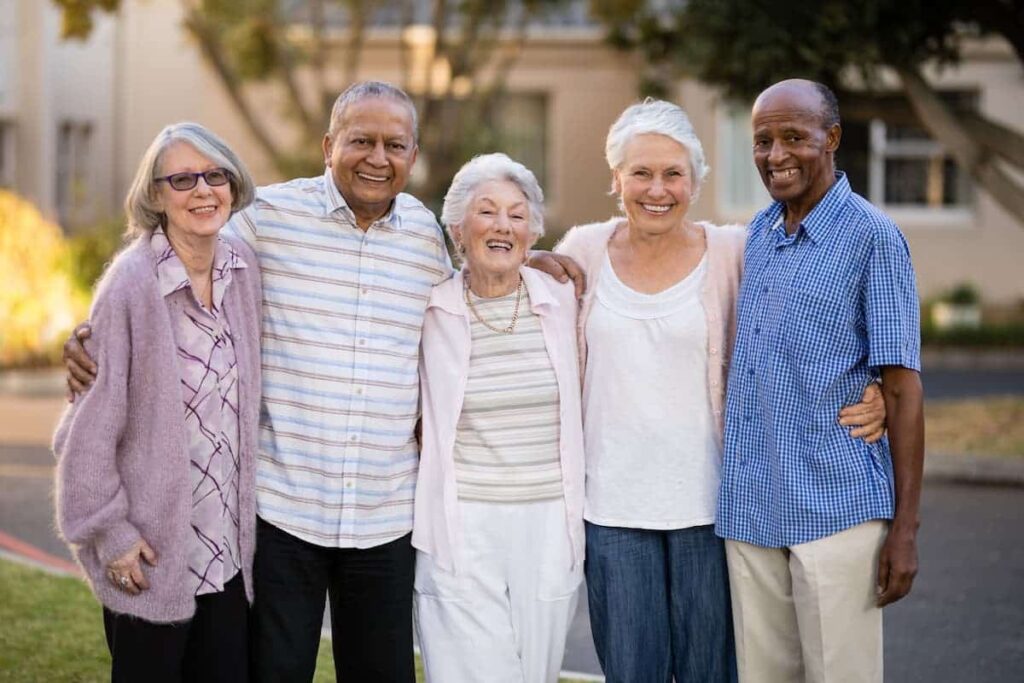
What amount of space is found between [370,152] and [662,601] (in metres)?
1.71

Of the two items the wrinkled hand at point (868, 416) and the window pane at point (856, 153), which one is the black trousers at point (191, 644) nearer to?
the wrinkled hand at point (868, 416)

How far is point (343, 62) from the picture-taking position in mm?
22312

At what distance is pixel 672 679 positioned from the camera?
4516 millimetres

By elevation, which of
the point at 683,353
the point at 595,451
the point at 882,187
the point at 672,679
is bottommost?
the point at 672,679

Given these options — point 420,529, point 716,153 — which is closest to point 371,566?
point 420,529

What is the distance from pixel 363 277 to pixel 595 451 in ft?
3.04

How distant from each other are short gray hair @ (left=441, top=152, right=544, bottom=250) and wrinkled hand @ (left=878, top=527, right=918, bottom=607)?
1.46m

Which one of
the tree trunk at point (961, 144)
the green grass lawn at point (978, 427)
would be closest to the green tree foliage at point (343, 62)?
the tree trunk at point (961, 144)

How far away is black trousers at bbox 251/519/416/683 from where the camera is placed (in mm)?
4266

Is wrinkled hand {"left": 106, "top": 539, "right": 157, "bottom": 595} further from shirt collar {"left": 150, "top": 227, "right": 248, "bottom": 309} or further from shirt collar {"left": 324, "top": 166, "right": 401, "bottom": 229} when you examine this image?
shirt collar {"left": 324, "top": 166, "right": 401, "bottom": 229}

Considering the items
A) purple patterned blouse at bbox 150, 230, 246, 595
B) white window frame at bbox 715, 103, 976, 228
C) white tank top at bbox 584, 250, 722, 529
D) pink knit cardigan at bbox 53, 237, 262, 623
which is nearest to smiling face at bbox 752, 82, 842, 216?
white tank top at bbox 584, 250, 722, 529

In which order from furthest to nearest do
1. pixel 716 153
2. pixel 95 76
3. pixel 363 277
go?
pixel 95 76 < pixel 716 153 < pixel 363 277

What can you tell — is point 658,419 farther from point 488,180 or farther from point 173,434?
point 173,434

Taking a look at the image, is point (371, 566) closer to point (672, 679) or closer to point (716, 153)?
point (672, 679)
